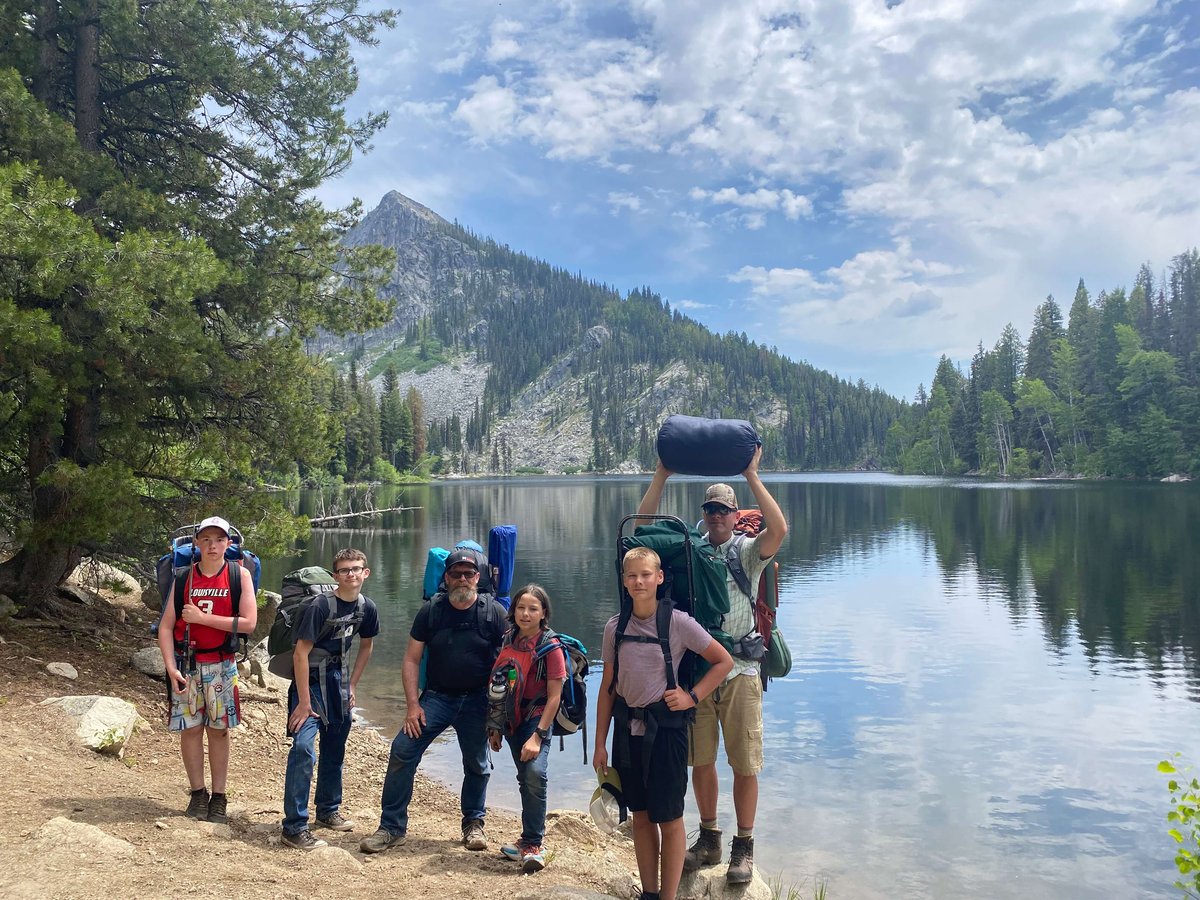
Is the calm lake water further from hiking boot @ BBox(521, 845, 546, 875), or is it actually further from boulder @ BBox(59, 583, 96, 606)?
boulder @ BBox(59, 583, 96, 606)

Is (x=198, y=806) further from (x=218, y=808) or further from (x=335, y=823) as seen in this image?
(x=335, y=823)

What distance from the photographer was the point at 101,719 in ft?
23.9

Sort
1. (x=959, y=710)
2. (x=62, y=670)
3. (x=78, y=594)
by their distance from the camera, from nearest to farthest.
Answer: (x=62, y=670) < (x=78, y=594) < (x=959, y=710)

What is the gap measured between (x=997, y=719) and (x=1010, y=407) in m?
97.9

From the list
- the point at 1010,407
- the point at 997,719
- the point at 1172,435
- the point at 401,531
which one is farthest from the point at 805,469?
the point at 997,719

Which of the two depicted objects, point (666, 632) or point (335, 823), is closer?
point (666, 632)

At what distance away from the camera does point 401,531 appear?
45.5m

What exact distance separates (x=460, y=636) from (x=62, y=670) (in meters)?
5.79

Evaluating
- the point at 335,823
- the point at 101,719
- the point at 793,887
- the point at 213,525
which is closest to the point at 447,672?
the point at 335,823

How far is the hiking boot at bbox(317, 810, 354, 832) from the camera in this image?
228 inches

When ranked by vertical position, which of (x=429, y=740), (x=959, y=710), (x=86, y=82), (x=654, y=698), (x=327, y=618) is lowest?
(x=959, y=710)

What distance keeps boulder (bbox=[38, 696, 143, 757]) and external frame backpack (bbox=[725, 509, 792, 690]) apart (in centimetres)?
576

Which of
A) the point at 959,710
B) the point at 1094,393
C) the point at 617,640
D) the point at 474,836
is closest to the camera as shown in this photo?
the point at 617,640

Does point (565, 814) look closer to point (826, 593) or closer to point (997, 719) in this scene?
point (997, 719)
